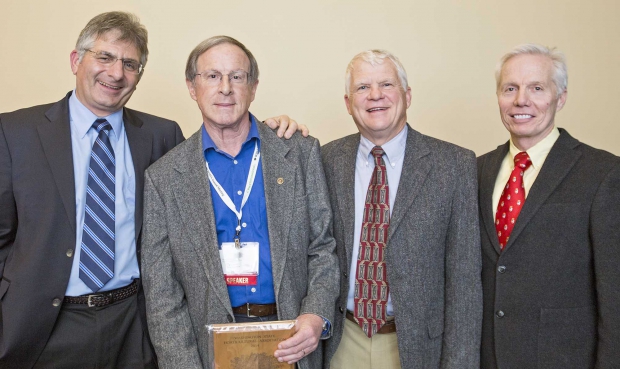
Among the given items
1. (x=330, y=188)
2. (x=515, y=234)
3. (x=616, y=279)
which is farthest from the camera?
(x=330, y=188)

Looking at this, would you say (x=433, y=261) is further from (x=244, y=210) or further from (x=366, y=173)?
(x=244, y=210)

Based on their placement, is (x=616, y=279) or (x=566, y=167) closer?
(x=616, y=279)

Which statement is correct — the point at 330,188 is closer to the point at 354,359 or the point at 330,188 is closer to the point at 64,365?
the point at 354,359

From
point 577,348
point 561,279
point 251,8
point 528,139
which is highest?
point 251,8

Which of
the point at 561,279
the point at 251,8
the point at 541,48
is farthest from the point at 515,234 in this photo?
the point at 251,8

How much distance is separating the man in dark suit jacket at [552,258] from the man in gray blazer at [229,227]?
72 centimetres

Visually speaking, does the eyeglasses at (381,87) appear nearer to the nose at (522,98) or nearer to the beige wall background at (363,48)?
the nose at (522,98)

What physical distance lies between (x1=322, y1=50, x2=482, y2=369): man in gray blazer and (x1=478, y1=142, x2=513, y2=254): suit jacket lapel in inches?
2.5

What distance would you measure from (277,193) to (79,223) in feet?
3.04

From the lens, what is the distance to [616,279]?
7.08 feet

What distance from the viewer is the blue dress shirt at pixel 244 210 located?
242 centimetres

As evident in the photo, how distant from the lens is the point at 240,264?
2.38 meters

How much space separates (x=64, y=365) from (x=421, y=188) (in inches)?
71.3

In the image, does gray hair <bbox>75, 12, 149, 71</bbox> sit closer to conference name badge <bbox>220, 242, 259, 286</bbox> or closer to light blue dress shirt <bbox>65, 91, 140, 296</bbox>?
light blue dress shirt <bbox>65, 91, 140, 296</bbox>
